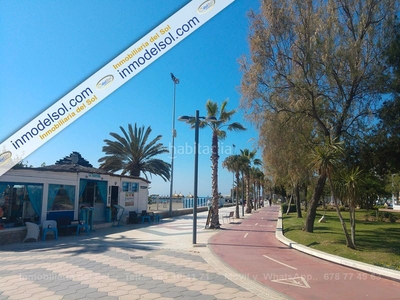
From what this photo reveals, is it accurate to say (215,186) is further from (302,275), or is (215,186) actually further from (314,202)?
(302,275)

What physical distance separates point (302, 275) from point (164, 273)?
145 inches

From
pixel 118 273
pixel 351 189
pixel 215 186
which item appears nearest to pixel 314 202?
pixel 351 189

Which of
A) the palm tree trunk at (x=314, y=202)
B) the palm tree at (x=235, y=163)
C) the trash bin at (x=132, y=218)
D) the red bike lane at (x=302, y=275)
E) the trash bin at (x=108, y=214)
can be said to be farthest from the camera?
the palm tree at (x=235, y=163)

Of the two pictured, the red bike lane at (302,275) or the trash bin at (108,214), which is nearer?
the red bike lane at (302,275)

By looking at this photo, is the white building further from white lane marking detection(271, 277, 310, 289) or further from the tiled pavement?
white lane marking detection(271, 277, 310, 289)

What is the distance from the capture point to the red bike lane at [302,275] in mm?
6734

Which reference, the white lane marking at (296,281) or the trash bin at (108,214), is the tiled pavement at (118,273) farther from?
the trash bin at (108,214)

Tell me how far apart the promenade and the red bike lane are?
0.02 metres

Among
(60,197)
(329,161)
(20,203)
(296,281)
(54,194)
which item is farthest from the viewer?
(60,197)

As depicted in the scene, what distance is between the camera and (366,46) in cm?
1403

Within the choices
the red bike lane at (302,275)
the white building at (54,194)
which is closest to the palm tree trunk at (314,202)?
the red bike lane at (302,275)

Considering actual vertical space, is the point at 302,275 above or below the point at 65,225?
below

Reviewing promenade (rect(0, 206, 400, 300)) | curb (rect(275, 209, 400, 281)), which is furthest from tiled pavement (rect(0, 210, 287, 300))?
curb (rect(275, 209, 400, 281))

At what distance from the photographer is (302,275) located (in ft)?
26.9
